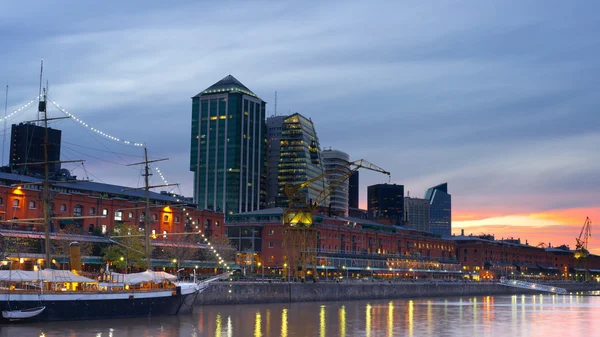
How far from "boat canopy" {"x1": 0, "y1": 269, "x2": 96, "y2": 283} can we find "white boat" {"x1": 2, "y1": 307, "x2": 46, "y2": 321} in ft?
10.1

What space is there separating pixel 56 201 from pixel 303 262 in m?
46.3

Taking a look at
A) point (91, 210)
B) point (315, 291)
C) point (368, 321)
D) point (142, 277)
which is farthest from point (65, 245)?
point (368, 321)

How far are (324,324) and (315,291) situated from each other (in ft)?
149

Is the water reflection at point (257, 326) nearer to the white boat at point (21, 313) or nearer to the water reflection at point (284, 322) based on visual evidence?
the water reflection at point (284, 322)

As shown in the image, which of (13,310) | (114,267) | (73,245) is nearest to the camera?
(13,310)

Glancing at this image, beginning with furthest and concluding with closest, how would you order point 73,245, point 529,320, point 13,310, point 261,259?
point 261,259 → point 529,320 → point 73,245 → point 13,310

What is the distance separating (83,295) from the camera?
255 ft

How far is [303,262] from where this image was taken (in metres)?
140

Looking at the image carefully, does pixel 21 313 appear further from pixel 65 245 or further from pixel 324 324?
pixel 65 245

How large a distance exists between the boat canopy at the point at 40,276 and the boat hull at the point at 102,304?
5.41ft

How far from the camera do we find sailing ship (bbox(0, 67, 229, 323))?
2899 inches

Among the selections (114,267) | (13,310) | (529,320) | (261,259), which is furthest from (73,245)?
(261,259)

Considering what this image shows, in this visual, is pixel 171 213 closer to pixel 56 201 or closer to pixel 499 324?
pixel 56 201

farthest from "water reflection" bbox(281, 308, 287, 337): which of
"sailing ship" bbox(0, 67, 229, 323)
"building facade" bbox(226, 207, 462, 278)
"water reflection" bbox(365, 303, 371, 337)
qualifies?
"building facade" bbox(226, 207, 462, 278)
